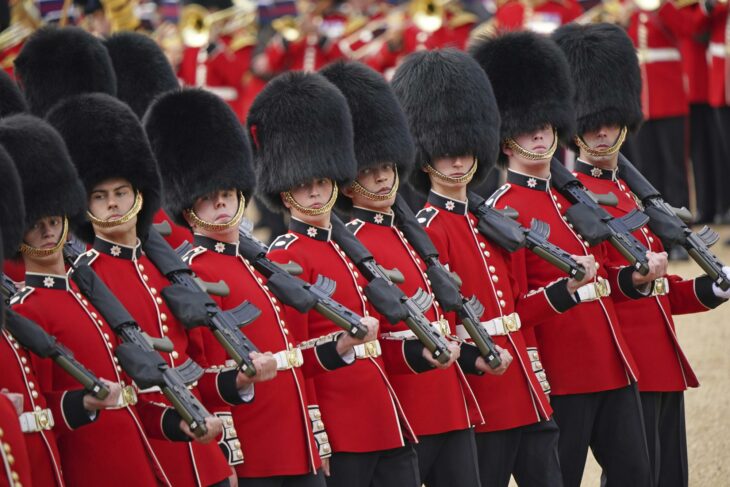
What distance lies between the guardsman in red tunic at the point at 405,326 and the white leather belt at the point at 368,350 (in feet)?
0.27

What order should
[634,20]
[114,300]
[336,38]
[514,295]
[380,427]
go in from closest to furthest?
[114,300] < [380,427] < [514,295] < [634,20] < [336,38]

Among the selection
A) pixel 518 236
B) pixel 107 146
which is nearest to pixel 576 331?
pixel 518 236

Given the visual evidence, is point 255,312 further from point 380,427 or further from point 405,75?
point 405,75

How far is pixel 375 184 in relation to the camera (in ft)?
15.7

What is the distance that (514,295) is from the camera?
498cm

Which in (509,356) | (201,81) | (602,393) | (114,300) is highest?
(114,300)

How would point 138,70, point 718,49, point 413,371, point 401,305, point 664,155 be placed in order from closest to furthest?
point 401,305
point 413,371
point 138,70
point 718,49
point 664,155

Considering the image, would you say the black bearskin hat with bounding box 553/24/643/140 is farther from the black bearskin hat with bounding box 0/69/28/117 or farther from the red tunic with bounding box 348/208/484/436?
the black bearskin hat with bounding box 0/69/28/117

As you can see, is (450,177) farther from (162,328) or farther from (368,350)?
(162,328)

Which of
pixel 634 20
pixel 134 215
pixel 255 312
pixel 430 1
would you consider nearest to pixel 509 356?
pixel 255 312

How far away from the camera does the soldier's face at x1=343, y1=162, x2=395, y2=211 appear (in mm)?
4758

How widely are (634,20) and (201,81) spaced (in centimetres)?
356

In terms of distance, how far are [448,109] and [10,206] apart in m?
1.83

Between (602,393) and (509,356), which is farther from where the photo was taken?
(602,393)
